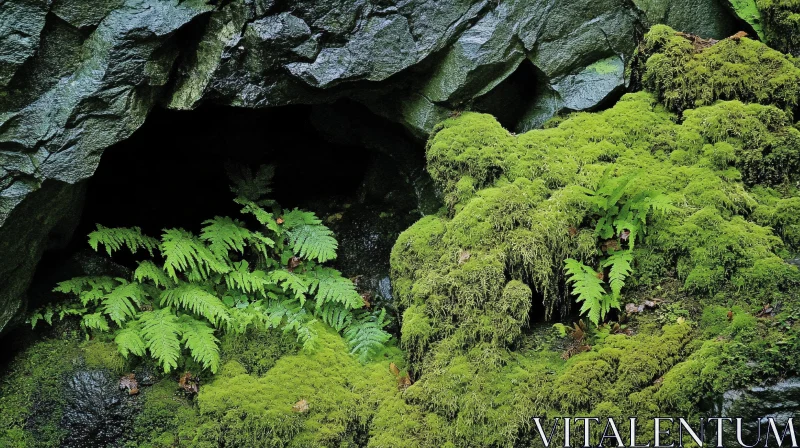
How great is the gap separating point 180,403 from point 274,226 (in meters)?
2.21

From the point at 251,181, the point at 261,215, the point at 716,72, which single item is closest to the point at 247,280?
the point at 261,215

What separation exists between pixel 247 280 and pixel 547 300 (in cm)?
309

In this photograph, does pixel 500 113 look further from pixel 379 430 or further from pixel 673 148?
pixel 379 430

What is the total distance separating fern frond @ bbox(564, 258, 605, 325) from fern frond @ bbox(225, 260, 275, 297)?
3111 mm

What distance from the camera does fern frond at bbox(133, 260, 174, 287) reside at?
631cm

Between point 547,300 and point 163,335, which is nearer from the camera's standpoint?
point 547,300

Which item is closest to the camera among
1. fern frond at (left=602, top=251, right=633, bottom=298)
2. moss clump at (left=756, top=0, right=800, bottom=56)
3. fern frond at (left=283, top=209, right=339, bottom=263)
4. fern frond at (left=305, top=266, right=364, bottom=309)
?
fern frond at (left=602, top=251, right=633, bottom=298)

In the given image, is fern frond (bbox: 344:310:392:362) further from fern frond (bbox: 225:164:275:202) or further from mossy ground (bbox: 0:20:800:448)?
fern frond (bbox: 225:164:275:202)

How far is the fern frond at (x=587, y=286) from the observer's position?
17.0ft

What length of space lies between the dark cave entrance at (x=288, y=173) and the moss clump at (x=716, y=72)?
109 inches

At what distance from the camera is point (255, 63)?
245 inches

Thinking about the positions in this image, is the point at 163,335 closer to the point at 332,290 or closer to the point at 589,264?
the point at 332,290

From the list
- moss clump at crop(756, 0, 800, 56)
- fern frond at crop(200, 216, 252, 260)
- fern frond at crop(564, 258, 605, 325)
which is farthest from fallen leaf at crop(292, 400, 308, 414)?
moss clump at crop(756, 0, 800, 56)

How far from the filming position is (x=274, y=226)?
23.6 feet
